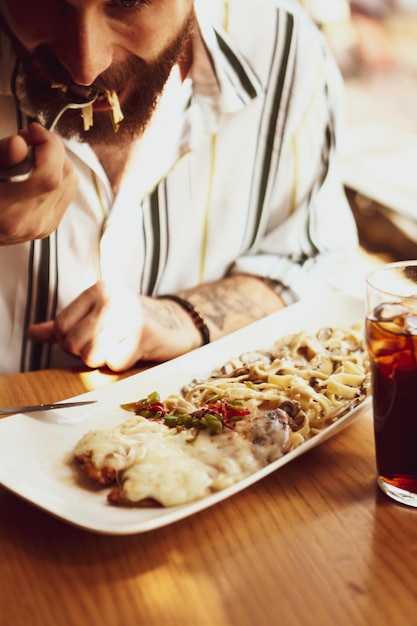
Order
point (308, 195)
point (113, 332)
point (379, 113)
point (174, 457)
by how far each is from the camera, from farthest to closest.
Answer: point (379, 113) < point (308, 195) < point (113, 332) < point (174, 457)

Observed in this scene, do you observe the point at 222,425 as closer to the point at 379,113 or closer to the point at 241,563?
the point at 241,563

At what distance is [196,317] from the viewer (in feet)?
6.38

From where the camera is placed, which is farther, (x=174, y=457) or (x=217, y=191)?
(x=217, y=191)

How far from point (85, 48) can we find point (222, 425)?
0.80 meters

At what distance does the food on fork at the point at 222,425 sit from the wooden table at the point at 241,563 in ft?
0.21

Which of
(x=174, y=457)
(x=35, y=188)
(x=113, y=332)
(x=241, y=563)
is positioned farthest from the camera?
(x=113, y=332)

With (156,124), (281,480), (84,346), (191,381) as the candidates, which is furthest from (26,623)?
(156,124)

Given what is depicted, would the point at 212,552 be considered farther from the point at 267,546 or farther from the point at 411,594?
the point at 411,594

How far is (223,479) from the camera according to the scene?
1.14 metres

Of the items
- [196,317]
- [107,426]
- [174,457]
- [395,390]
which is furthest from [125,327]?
[395,390]

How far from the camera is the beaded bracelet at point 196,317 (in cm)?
191

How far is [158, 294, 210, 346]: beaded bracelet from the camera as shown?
1.91 m

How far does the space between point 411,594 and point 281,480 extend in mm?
298

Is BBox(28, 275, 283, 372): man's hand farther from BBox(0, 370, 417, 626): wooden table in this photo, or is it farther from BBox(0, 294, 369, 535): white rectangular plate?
BBox(0, 370, 417, 626): wooden table
